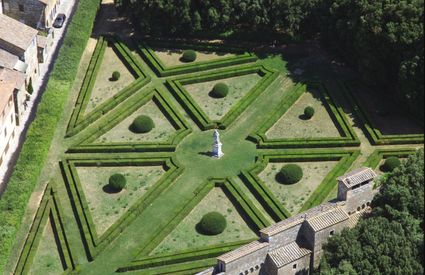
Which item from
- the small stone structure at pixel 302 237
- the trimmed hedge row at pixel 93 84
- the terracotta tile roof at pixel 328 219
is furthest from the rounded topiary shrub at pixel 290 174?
the trimmed hedge row at pixel 93 84

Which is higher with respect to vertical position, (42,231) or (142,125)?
(142,125)

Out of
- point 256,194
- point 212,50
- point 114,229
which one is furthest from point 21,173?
point 212,50

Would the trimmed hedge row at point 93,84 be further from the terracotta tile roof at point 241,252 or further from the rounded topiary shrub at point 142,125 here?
the terracotta tile roof at point 241,252

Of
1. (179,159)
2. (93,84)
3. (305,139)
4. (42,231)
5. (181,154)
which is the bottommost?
(42,231)

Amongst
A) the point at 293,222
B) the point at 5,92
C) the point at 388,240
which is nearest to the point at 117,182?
the point at 5,92

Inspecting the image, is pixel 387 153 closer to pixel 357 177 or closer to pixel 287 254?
pixel 357 177
